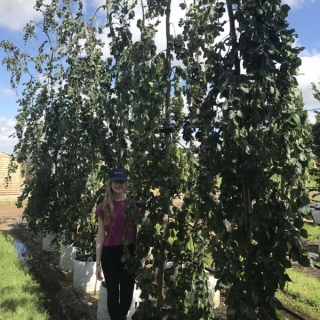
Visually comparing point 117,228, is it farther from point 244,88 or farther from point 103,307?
→ point 244,88

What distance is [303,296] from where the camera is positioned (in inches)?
161

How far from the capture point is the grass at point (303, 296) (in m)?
3.77

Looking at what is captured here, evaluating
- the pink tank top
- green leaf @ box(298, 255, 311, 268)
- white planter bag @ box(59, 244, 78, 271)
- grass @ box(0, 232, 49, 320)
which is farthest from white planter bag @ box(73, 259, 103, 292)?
green leaf @ box(298, 255, 311, 268)

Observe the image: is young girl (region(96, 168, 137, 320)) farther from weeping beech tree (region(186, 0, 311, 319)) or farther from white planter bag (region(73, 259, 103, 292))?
white planter bag (region(73, 259, 103, 292))

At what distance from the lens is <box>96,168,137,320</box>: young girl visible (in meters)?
2.82

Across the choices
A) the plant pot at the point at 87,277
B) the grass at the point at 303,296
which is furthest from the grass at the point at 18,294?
the grass at the point at 303,296

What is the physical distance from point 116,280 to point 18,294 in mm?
1904

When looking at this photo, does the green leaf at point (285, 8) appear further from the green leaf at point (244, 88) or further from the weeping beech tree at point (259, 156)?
the green leaf at point (244, 88)

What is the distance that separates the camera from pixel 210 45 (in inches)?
88.4

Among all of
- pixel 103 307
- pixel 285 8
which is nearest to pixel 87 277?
pixel 103 307

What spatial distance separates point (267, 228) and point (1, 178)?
2011 centimetres

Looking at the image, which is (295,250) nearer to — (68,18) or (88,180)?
(88,180)

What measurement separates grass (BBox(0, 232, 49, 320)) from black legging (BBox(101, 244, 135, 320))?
1.08 m

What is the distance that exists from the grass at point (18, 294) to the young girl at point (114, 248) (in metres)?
1.10
